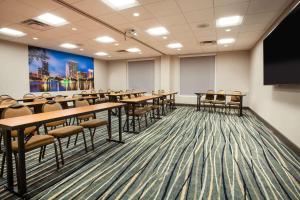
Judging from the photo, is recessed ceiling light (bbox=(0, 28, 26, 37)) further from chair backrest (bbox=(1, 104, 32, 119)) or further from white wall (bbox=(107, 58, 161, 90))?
white wall (bbox=(107, 58, 161, 90))

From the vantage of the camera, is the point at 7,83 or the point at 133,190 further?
the point at 7,83

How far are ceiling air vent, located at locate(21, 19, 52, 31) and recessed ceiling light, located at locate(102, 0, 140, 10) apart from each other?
7.69 ft

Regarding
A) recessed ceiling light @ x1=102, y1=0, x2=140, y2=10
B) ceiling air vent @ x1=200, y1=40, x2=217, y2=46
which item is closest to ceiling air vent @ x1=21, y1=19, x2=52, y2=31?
recessed ceiling light @ x1=102, y1=0, x2=140, y2=10

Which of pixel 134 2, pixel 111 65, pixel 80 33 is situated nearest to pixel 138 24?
pixel 134 2

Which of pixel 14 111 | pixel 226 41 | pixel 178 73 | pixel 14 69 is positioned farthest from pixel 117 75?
pixel 14 111

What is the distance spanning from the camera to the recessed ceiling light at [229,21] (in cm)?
438

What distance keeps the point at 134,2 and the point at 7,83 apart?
6.30 metres

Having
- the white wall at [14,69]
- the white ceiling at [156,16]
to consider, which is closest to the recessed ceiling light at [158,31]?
the white ceiling at [156,16]

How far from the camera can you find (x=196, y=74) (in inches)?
371

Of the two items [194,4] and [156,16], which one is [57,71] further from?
[194,4]

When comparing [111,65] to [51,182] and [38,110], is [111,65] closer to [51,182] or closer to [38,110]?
[38,110]

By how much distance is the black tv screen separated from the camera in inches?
105

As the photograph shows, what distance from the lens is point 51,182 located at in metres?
2.13

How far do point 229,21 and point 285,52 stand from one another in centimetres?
196
